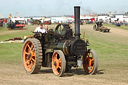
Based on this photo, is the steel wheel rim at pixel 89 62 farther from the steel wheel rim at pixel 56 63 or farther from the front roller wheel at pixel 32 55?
the front roller wheel at pixel 32 55

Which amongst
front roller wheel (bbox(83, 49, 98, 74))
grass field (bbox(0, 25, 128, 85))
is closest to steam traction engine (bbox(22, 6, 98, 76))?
front roller wheel (bbox(83, 49, 98, 74))

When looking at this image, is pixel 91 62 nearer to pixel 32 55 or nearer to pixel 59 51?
pixel 59 51

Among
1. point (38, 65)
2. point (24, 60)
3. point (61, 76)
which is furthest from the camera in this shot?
point (24, 60)

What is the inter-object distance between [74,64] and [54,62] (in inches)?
26.1

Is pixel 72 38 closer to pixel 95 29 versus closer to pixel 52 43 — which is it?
pixel 52 43

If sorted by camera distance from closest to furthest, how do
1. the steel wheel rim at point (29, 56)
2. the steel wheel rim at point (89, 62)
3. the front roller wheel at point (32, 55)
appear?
the steel wheel rim at point (89, 62)
the front roller wheel at point (32, 55)
the steel wheel rim at point (29, 56)

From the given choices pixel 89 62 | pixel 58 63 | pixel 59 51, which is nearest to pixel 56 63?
pixel 58 63

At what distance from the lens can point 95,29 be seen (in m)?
40.8

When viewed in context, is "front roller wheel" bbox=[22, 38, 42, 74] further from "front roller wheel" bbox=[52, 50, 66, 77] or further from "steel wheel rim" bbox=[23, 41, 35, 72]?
"front roller wheel" bbox=[52, 50, 66, 77]

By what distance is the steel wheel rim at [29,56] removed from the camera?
9681mm

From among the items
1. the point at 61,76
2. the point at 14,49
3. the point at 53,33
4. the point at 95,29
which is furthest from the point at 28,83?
the point at 95,29

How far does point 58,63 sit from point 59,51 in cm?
41

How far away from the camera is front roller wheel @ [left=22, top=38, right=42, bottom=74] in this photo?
9.16 meters

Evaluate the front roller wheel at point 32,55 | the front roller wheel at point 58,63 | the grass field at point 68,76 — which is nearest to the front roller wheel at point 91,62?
the grass field at point 68,76
